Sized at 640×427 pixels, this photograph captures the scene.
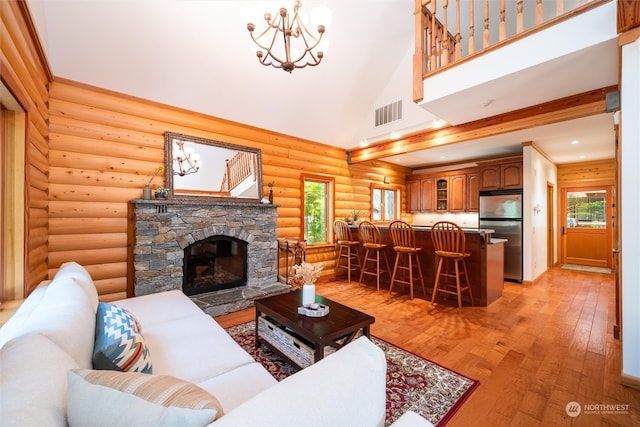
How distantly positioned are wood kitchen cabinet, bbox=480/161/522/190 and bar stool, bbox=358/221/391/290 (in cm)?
280

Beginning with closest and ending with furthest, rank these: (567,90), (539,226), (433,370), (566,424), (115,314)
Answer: (115,314) < (566,424) < (433,370) < (567,90) < (539,226)

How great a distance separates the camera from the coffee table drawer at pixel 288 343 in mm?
1920

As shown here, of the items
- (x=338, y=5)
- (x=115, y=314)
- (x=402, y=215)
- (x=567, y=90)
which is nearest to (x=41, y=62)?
(x=115, y=314)

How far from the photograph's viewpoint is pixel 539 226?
524 centimetres

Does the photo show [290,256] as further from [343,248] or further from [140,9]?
[140,9]

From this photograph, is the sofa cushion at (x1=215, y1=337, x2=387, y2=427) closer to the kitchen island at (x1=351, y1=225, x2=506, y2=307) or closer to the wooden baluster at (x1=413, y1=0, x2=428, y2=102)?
the wooden baluster at (x1=413, y1=0, x2=428, y2=102)

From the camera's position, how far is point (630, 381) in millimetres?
1942

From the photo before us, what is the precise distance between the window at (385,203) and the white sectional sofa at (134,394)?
535 cm

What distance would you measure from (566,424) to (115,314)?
2690mm

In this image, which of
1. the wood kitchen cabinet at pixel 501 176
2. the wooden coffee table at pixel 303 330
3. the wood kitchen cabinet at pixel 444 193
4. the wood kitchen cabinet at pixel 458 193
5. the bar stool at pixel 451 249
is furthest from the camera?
the wood kitchen cabinet at pixel 458 193

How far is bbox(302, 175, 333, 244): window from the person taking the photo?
5.16 m

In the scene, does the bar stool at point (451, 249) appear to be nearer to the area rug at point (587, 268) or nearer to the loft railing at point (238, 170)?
the loft railing at point (238, 170)

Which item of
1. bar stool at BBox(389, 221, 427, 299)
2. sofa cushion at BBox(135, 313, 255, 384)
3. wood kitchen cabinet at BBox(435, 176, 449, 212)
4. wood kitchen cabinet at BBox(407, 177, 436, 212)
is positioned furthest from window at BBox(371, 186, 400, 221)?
sofa cushion at BBox(135, 313, 255, 384)

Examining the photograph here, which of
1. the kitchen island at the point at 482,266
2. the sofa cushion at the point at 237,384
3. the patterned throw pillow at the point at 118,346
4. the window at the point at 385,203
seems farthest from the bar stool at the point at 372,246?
the patterned throw pillow at the point at 118,346
